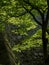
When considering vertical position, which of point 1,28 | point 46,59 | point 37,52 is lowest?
point 37,52

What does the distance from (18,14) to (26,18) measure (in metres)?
0.79

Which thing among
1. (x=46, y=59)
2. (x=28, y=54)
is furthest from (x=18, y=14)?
(x=28, y=54)

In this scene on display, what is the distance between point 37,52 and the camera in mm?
22250

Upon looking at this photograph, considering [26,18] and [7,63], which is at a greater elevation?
[26,18]

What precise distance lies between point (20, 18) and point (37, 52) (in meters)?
9.73

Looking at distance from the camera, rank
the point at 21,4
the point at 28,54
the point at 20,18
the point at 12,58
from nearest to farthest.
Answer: the point at 12,58
the point at 21,4
the point at 20,18
the point at 28,54

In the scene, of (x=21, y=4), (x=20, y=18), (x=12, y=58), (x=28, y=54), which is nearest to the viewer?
(x=12, y=58)

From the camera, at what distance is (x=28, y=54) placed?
2148cm

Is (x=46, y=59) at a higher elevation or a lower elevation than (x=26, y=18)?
lower

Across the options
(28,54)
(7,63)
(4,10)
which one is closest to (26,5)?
(4,10)

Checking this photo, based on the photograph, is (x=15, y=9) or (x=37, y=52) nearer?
(x=15, y=9)

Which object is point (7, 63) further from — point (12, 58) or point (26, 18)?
point (26, 18)

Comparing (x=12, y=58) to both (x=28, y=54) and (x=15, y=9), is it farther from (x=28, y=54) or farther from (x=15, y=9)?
(x=28, y=54)

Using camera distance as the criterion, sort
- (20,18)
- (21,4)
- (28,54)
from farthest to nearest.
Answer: (28,54) < (20,18) < (21,4)
